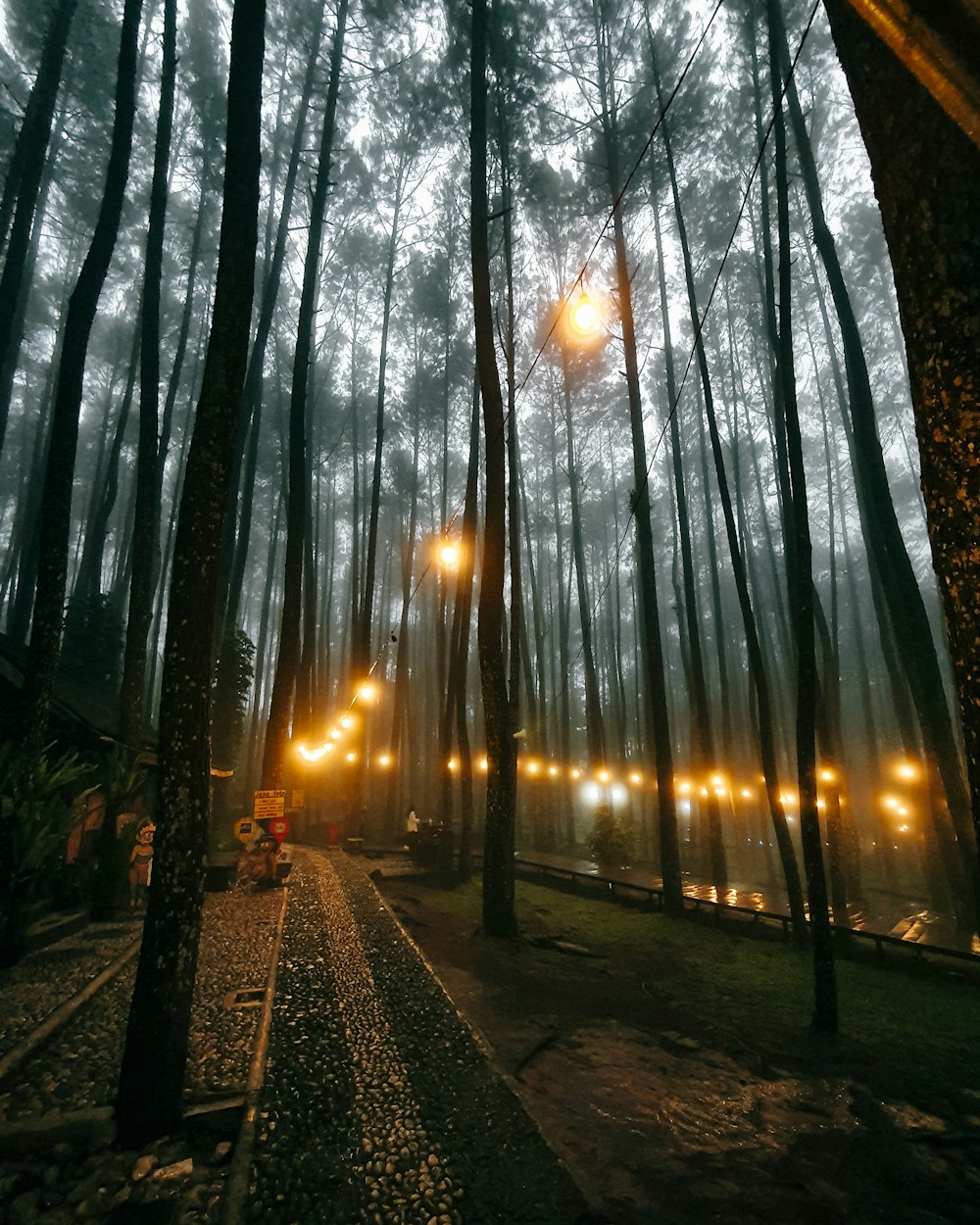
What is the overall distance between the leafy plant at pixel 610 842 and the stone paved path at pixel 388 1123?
13770 mm

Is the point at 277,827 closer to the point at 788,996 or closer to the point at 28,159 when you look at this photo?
the point at 788,996

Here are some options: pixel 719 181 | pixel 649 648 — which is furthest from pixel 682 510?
pixel 719 181

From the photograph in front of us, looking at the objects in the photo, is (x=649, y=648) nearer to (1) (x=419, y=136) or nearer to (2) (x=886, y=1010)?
(2) (x=886, y=1010)

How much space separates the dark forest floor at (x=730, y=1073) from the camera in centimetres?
372

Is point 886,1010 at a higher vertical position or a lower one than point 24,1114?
lower

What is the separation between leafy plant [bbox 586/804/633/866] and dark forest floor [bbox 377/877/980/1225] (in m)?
8.86

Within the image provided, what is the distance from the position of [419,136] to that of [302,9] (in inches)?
185

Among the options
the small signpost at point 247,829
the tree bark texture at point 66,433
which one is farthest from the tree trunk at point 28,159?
the small signpost at point 247,829

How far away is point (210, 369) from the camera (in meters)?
4.65

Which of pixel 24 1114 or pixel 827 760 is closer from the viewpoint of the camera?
pixel 24 1114

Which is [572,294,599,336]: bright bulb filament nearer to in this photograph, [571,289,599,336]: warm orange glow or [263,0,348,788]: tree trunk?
[571,289,599,336]: warm orange glow

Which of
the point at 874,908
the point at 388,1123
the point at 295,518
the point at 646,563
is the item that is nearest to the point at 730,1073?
the point at 388,1123

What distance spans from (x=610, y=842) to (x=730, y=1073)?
46.0 ft

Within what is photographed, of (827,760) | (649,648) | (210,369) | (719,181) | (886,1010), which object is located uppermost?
(719,181)
